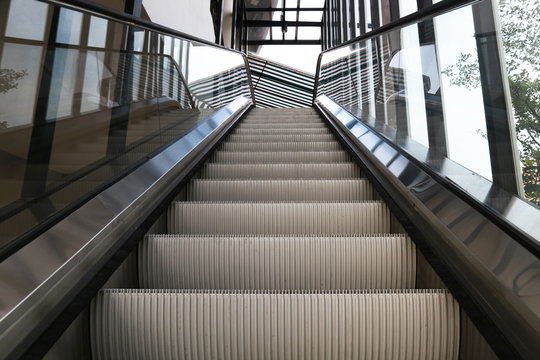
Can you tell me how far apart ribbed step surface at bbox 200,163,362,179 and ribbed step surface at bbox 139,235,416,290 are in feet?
5.15

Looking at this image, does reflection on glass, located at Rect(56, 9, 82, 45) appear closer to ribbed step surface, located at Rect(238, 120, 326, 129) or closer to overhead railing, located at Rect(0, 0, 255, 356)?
overhead railing, located at Rect(0, 0, 255, 356)

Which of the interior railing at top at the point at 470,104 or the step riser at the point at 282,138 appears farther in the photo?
the step riser at the point at 282,138

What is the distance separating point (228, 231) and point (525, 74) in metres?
1.58

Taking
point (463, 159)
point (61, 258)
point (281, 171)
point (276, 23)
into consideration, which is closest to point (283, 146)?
point (281, 171)

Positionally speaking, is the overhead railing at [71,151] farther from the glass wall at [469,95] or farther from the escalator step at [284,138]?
the escalator step at [284,138]

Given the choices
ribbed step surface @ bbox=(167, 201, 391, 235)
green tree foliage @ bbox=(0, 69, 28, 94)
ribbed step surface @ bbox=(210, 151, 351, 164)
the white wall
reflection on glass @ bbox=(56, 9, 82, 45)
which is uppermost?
the white wall

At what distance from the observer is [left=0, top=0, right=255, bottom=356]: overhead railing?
1.31 m

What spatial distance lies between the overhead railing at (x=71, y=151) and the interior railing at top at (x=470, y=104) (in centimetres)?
137

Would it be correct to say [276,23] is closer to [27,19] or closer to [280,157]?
[280,157]


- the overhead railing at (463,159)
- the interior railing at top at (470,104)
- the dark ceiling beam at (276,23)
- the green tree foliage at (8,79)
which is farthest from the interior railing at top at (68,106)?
the dark ceiling beam at (276,23)

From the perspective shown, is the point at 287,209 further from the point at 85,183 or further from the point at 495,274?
the point at 495,274

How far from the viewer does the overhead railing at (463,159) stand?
4.14 ft

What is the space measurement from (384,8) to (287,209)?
5.78 meters

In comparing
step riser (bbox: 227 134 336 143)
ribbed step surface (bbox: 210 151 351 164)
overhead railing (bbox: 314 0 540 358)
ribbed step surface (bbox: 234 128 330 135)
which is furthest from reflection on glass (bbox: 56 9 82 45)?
ribbed step surface (bbox: 234 128 330 135)
